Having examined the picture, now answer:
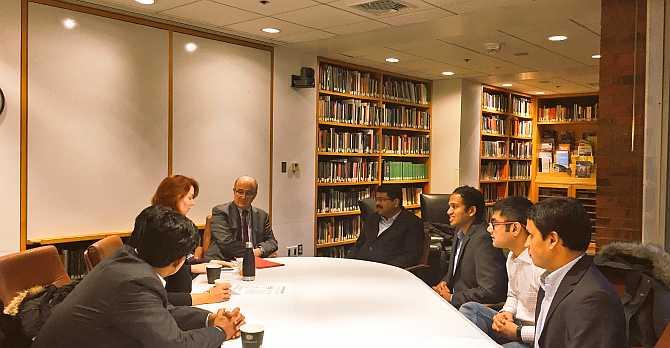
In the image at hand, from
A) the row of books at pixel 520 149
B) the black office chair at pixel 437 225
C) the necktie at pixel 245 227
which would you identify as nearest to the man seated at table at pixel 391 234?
the black office chair at pixel 437 225

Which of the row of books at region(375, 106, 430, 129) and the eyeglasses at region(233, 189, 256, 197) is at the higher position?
the row of books at region(375, 106, 430, 129)

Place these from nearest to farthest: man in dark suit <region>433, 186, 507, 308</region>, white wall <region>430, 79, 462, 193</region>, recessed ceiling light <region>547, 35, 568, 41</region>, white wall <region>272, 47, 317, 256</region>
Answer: man in dark suit <region>433, 186, 507, 308</region> → recessed ceiling light <region>547, 35, 568, 41</region> → white wall <region>272, 47, 317, 256</region> → white wall <region>430, 79, 462, 193</region>

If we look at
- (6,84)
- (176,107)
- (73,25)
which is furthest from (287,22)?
(6,84)

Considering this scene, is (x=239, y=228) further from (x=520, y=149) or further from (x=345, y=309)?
(x=520, y=149)

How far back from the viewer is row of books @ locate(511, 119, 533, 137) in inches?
369

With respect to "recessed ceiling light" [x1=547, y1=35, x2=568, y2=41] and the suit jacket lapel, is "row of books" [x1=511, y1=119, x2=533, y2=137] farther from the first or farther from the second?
the suit jacket lapel

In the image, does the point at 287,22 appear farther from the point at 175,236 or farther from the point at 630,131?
the point at 175,236

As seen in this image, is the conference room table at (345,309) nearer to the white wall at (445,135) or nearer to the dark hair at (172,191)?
the dark hair at (172,191)

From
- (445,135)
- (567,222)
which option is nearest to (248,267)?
(567,222)

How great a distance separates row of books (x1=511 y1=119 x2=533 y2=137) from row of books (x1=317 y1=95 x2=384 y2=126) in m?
3.16

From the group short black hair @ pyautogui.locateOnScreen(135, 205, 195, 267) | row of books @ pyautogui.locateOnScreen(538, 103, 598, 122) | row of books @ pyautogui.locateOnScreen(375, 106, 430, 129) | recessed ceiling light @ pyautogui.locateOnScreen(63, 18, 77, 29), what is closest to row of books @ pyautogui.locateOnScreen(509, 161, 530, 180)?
row of books @ pyautogui.locateOnScreen(538, 103, 598, 122)

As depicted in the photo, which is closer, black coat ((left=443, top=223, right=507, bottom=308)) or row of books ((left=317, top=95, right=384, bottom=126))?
black coat ((left=443, top=223, right=507, bottom=308))

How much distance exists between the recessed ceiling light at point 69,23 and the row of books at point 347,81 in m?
2.80

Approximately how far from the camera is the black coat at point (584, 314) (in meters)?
1.79
